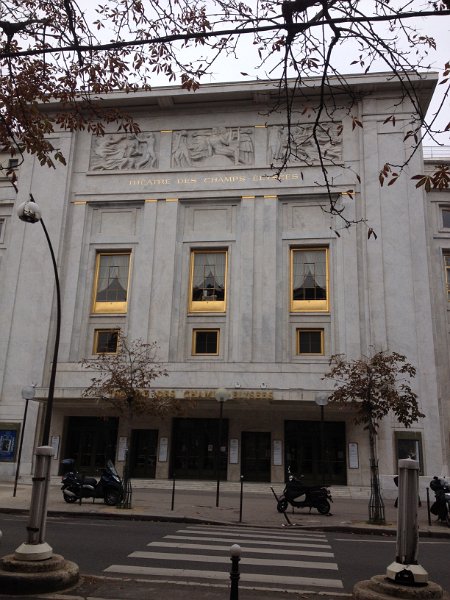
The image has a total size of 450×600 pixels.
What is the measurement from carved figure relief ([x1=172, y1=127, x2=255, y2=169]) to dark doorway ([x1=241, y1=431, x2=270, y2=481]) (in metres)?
16.1

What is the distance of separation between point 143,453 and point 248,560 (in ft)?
68.3

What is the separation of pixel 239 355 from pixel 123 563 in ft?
68.8

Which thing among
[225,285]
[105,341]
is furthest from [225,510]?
[105,341]

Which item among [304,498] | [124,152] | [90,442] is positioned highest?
[124,152]

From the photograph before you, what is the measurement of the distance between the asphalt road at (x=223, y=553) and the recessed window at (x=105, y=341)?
16995 mm

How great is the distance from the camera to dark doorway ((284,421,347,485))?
27.6 metres

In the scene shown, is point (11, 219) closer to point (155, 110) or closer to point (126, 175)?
point (126, 175)

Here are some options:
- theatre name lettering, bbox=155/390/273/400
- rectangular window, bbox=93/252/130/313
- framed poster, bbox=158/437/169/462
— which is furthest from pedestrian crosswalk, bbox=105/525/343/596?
rectangular window, bbox=93/252/130/313

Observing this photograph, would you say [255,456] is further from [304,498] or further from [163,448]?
[304,498]

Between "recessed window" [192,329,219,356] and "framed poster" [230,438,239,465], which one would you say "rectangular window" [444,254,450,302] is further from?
"framed poster" [230,438,239,465]

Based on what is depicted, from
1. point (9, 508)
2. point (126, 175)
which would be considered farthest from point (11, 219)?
point (9, 508)

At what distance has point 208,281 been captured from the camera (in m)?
31.1

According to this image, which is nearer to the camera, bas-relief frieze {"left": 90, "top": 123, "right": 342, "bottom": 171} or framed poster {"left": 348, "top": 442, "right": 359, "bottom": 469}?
framed poster {"left": 348, "top": 442, "right": 359, "bottom": 469}

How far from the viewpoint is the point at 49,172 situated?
1314 inches
